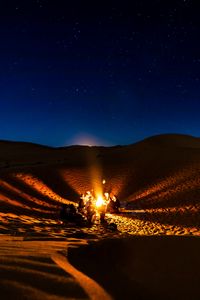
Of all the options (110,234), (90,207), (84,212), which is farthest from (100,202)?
(110,234)

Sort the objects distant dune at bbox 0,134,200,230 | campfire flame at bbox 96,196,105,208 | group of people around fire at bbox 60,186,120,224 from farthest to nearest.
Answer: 1. distant dune at bbox 0,134,200,230
2. campfire flame at bbox 96,196,105,208
3. group of people around fire at bbox 60,186,120,224

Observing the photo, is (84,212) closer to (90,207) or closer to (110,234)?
(90,207)

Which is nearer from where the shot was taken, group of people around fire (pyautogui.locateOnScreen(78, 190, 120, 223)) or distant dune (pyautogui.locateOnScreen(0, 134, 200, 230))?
group of people around fire (pyautogui.locateOnScreen(78, 190, 120, 223))

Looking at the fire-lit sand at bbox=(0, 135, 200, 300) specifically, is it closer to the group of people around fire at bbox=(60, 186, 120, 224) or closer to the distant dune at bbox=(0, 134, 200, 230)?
the distant dune at bbox=(0, 134, 200, 230)

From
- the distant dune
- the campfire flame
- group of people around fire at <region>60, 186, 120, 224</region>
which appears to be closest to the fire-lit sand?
the distant dune

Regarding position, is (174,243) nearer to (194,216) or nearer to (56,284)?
(56,284)

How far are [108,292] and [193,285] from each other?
158 centimetres

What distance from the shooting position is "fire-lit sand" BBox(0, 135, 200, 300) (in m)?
3.72

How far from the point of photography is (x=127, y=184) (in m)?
23.2

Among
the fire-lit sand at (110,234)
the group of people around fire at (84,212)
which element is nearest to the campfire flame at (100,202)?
the group of people around fire at (84,212)

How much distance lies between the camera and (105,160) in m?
31.4

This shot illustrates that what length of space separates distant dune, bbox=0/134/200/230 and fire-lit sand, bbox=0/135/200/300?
0.20 feet

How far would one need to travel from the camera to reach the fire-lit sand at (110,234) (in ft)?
12.2

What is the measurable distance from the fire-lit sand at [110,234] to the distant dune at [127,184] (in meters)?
0.06
